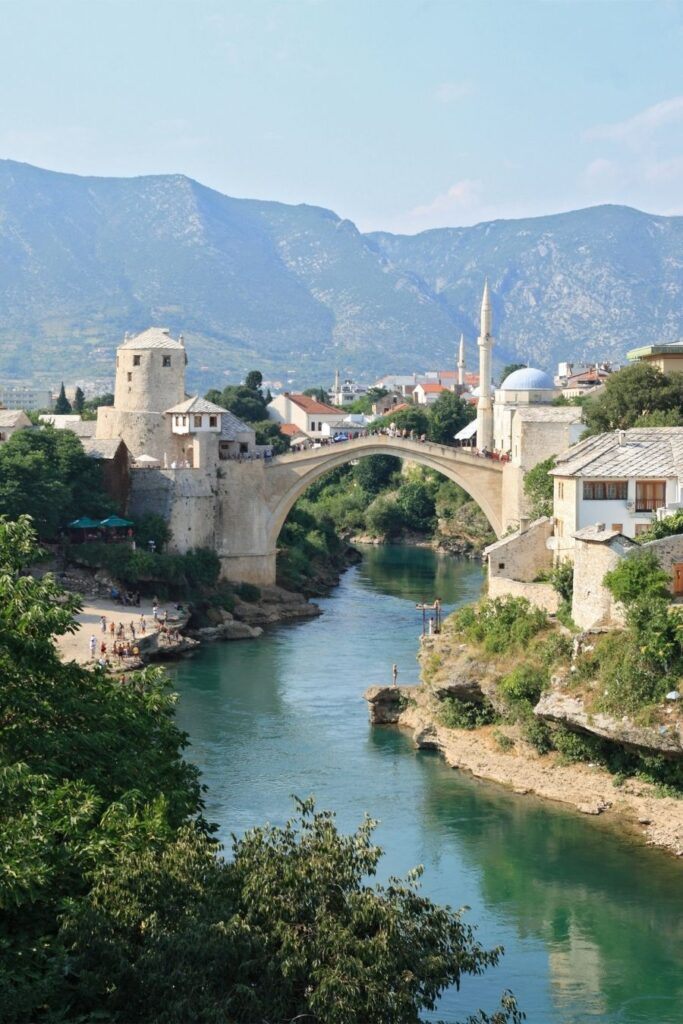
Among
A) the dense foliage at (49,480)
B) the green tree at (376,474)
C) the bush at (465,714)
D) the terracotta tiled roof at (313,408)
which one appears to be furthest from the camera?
the terracotta tiled roof at (313,408)

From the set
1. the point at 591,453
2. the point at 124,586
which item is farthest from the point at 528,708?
the point at 124,586

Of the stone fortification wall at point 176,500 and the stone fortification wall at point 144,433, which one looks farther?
the stone fortification wall at point 144,433

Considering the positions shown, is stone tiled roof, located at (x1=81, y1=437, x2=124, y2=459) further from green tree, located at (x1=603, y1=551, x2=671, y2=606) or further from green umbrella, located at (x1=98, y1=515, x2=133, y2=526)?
green tree, located at (x1=603, y1=551, x2=671, y2=606)

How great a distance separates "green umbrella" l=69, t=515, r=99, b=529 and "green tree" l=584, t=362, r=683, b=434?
665 inches

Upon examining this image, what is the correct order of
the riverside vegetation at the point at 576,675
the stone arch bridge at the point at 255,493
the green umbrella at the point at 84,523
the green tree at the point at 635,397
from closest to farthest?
the riverside vegetation at the point at 576,675, the green tree at the point at 635,397, the green umbrella at the point at 84,523, the stone arch bridge at the point at 255,493

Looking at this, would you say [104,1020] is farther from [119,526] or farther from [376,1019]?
[119,526]

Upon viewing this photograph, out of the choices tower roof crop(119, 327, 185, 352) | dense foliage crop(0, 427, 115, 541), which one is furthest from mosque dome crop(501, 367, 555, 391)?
dense foliage crop(0, 427, 115, 541)

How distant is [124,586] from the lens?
54.4 meters

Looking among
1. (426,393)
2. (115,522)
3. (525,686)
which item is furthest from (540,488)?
(426,393)

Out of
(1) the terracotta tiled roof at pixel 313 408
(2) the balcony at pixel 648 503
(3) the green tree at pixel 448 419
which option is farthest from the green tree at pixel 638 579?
(1) the terracotta tiled roof at pixel 313 408

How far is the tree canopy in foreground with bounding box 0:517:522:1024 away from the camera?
17531mm

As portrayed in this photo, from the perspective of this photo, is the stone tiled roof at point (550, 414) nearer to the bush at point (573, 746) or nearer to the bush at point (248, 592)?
the bush at point (248, 592)

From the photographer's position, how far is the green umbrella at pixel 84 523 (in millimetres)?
55531

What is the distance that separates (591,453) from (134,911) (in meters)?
25.7
